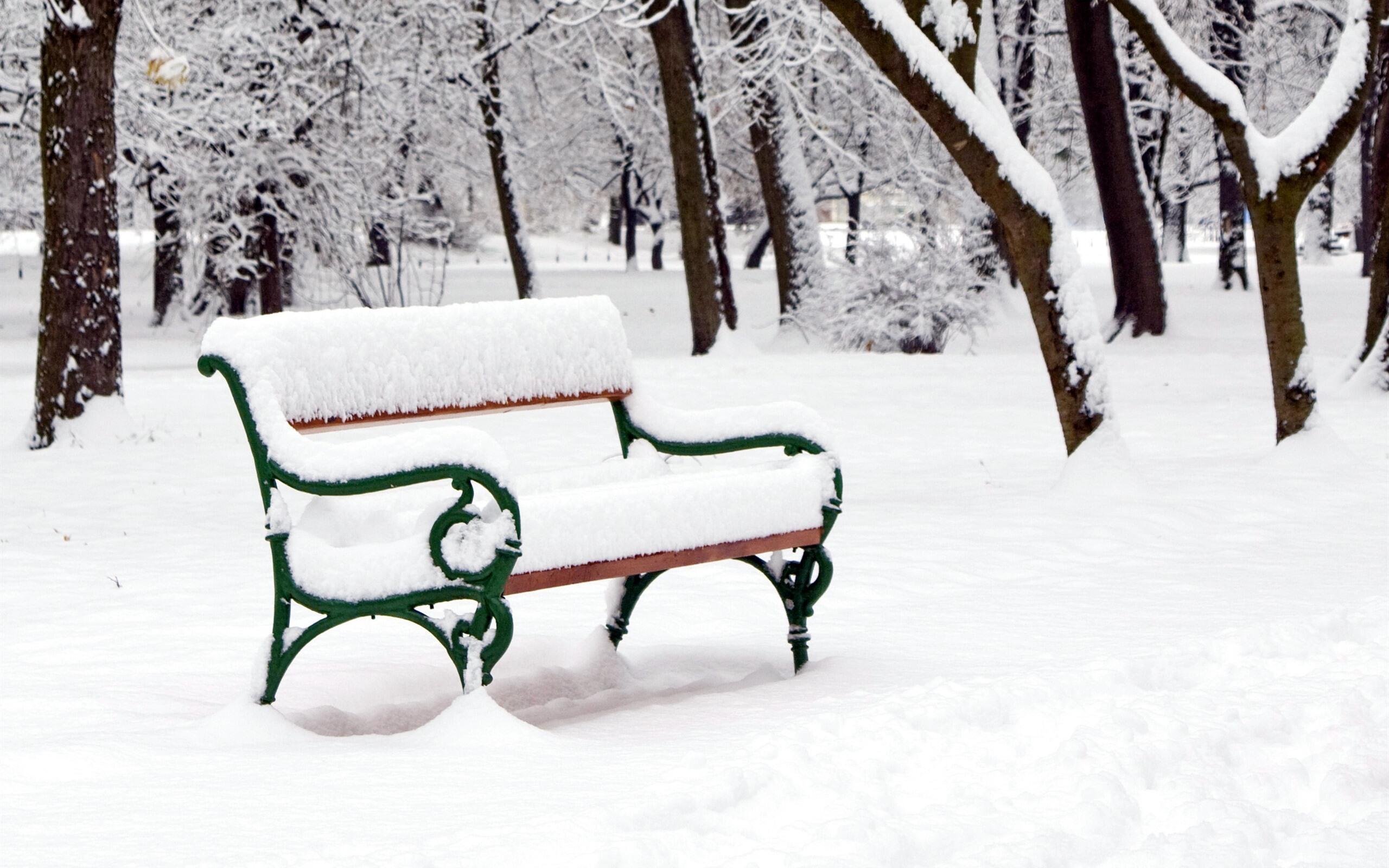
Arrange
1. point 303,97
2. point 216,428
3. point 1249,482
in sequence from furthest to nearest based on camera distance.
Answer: point 303,97 → point 216,428 → point 1249,482

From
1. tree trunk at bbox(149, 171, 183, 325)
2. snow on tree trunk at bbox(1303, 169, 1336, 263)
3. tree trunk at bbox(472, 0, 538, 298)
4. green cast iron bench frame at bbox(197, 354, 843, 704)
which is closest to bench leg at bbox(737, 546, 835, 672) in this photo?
green cast iron bench frame at bbox(197, 354, 843, 704)

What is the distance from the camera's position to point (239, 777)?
3.03 metres

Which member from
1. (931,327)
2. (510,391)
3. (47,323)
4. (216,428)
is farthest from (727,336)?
(510,391)

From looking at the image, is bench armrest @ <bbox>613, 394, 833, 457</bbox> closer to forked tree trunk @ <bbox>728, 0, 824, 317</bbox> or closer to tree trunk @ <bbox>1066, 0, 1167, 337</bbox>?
tree trunk @ <bbox>1066, 0, 1167, 337</bbox>

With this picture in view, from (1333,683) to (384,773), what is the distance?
7.39 feet

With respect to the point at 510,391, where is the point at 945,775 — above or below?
below

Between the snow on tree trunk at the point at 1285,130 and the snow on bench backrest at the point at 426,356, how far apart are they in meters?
4.15

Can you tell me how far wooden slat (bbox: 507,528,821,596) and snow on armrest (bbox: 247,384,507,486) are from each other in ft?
1.02

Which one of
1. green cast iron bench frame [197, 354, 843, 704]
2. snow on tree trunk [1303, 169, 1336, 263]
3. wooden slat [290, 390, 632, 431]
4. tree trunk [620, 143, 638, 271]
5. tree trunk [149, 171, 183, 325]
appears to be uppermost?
tree trunk [620, 143, 638, 271]

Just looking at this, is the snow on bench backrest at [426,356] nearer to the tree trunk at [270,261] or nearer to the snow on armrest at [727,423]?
the snow on armrest at [727,423]

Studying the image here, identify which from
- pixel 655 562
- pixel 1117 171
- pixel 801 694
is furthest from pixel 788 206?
pixel 655 562

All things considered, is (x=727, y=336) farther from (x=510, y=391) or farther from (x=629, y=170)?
(x=629, y=170)

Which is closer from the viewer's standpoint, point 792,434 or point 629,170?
point 792,434

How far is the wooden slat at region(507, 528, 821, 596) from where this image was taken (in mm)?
3506
